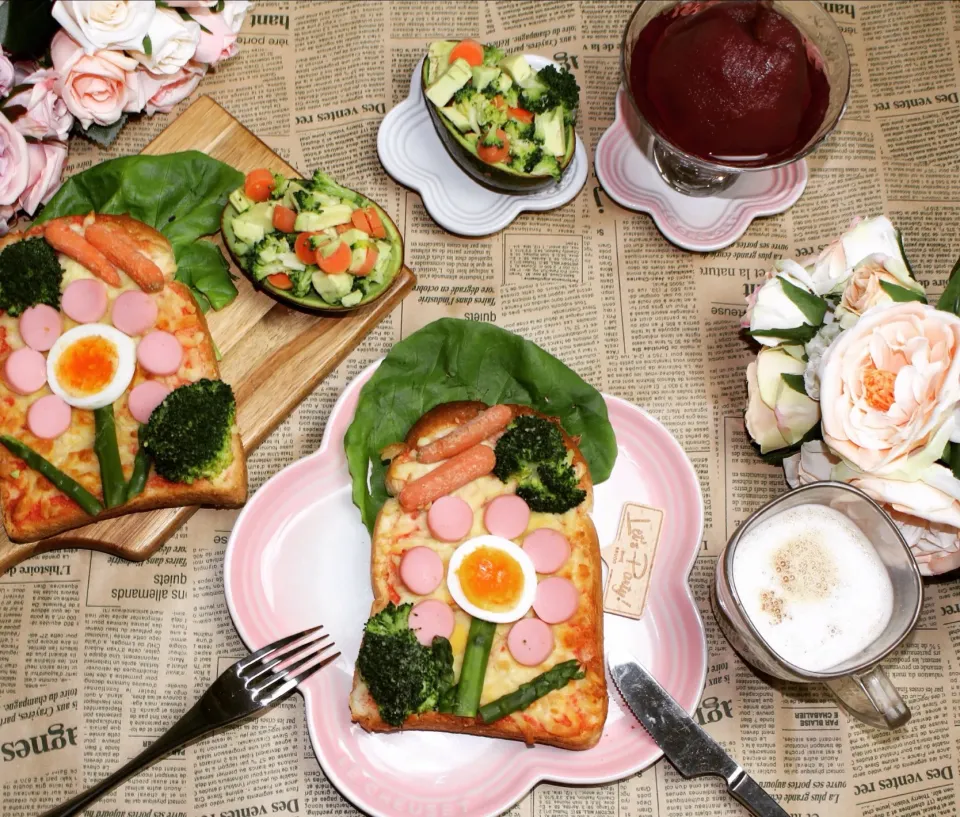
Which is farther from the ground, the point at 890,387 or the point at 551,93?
the point at 551,93

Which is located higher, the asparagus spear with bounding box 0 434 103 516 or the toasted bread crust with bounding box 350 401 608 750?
the asparagus spear with bounding box 0 434 103 516

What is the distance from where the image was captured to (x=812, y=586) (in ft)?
9.98

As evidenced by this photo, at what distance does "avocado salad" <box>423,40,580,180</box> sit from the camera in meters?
3.34

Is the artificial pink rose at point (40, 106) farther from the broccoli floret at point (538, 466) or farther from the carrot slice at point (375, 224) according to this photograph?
the broccoli floret at point (538, 466)

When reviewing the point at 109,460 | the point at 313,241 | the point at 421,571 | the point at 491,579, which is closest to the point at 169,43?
the point at 313,241

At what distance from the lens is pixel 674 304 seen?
364 centimetres

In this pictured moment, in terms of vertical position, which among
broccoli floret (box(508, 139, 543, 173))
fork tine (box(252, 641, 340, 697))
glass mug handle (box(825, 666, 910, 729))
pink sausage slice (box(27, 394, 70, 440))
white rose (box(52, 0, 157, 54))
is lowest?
glass mug handle (box(825, 666, 910, 729))

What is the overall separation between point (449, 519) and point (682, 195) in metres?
1.66

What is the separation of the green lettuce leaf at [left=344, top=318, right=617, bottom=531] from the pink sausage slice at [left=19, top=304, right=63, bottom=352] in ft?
3.46

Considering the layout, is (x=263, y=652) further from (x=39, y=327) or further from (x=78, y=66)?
(x=78, y=66)

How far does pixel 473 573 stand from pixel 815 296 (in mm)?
1511

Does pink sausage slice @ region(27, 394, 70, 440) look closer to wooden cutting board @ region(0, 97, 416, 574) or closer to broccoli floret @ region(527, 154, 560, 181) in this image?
wooden cutting board @ region(0, 97, 416, 574)

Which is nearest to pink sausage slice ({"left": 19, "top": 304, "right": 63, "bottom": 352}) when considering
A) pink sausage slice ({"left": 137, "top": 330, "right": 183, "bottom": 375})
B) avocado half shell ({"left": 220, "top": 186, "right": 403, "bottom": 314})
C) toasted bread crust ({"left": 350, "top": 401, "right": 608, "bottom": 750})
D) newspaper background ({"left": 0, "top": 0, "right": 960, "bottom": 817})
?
pink sausage slice ({"left": 137, "top": 330, "right": 183, "bottom": 375})

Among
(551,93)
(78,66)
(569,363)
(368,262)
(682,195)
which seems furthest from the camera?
(682,195)
